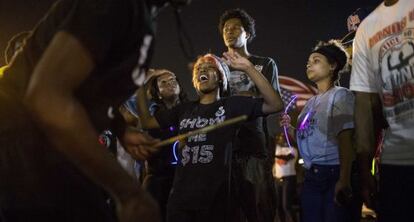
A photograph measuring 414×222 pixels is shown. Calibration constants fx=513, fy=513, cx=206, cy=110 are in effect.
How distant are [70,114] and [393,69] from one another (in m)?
1.91

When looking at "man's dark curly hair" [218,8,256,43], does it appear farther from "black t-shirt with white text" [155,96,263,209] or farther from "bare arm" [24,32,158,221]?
"bare arm" [24,32,158,221]

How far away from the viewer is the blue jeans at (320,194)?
12.2ft

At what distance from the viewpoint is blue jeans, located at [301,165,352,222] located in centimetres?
371

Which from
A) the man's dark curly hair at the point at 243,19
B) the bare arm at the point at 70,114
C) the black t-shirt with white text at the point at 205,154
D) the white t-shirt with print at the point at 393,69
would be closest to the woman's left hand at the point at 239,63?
the black t-shirt with white text at the point at 205,154

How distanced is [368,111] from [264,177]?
1.55m

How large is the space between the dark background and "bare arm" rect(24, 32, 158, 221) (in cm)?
871

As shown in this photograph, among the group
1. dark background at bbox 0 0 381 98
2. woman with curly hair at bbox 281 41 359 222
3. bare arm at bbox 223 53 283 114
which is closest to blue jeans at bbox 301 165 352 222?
woman with curly hair at bbox 281 41 359 222

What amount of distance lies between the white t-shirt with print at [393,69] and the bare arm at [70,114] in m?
1.67

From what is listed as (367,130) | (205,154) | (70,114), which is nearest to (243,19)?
(205,154)

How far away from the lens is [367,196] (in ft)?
10.2

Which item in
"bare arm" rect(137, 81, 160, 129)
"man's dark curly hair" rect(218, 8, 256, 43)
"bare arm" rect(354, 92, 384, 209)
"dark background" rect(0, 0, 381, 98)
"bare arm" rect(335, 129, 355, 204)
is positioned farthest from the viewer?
"dark background" rect(0, 0, 381, 98)

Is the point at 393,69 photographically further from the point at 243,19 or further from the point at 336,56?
the point at 243,19

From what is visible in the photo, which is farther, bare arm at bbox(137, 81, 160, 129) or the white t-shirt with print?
bare arm at bbox(137, 81, 160, 129)

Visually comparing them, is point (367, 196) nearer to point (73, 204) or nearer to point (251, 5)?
point (73, 204)
